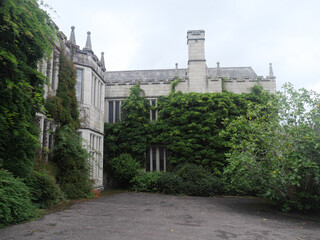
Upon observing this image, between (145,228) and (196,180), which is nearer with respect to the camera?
(145,228)

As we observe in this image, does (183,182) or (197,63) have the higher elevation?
(197,63)

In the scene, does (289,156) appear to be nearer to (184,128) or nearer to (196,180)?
(196,180)

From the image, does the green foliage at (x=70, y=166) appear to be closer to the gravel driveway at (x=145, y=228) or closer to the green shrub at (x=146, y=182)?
the gravel driveway at (x=145, y=228)

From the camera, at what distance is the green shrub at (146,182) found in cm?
1465

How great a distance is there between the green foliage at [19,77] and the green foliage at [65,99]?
10.7 feet

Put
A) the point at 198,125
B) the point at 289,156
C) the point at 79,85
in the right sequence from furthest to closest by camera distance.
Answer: the point at 198,125, the point at 79,85, the point at 289,156

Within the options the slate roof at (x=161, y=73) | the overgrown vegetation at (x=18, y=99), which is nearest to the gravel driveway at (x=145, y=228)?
the overgrown vegetation at (x=18, y=99)

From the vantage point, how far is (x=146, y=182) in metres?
14.9

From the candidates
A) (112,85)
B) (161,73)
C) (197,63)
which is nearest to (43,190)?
(112,85)

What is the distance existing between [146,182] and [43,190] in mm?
7852

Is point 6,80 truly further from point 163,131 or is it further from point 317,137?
point 163,131

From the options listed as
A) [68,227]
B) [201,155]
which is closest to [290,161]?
[68,227]

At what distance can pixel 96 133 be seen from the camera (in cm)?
1405

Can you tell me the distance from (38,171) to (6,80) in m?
3.77
